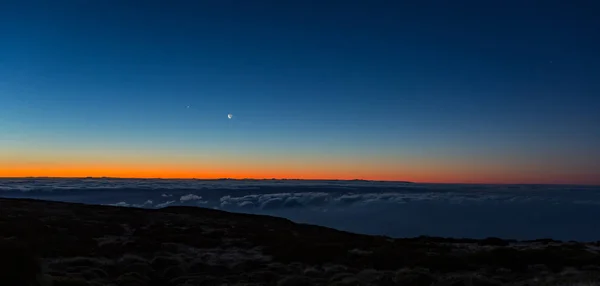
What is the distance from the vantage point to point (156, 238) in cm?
4056

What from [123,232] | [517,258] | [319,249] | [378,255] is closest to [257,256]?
[319,249]

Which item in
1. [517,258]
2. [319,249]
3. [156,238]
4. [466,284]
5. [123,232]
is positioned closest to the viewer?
[466,284]

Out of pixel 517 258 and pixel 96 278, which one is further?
pixel 517 258

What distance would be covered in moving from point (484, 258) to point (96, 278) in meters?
23.6

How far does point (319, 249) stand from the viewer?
32.3m

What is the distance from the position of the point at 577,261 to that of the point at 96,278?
29.0m

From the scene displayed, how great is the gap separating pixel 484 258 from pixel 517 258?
Result: 6.54 feet

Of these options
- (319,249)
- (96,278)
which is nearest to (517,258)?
(319,249)

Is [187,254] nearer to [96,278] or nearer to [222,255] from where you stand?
[222,255]

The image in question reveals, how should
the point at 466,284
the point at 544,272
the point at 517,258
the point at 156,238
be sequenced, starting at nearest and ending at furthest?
the point at 466,284
the point at 544,272
the point at 517,258
the point at 156,238

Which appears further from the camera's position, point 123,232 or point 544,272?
point 123,232

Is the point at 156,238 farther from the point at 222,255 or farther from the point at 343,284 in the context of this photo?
the point at 343,284

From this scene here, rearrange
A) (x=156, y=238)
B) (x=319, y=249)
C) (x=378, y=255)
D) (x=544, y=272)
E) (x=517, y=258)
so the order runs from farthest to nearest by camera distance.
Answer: (x=156, y=238), (x=319, y=249), (x=378, y=255), (x=517, y=258), (x=544, y=272)

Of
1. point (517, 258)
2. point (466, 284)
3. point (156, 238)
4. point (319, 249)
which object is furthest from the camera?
point (156, 238)
